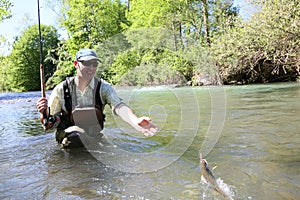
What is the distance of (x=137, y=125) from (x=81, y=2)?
32.8m

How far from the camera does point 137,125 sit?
3.09 metres

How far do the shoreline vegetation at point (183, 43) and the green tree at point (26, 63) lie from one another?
0.19 meters

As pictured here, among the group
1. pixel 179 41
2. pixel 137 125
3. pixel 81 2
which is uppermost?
pixel 81 2

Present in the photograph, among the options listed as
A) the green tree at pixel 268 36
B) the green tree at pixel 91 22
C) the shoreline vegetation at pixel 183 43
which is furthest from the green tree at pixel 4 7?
the green tree at pixel 268 36

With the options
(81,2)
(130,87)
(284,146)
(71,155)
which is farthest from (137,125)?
(81,2)

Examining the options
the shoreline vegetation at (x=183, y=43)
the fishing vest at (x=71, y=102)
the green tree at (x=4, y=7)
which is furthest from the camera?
the green tree at (x=4, y=7)

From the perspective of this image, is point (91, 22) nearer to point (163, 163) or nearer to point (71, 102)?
point (71, 102)

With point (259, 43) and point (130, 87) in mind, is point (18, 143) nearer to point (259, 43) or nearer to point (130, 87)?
point (259, 43)

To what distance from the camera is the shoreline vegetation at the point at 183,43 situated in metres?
13.1

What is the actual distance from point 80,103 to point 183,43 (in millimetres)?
19370

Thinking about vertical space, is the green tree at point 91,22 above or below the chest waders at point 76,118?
above

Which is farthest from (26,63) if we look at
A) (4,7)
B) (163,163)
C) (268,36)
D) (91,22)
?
(163,163)

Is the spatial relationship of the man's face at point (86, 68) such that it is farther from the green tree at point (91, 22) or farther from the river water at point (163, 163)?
the green tree at point (91, 22)

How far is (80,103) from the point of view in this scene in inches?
168
